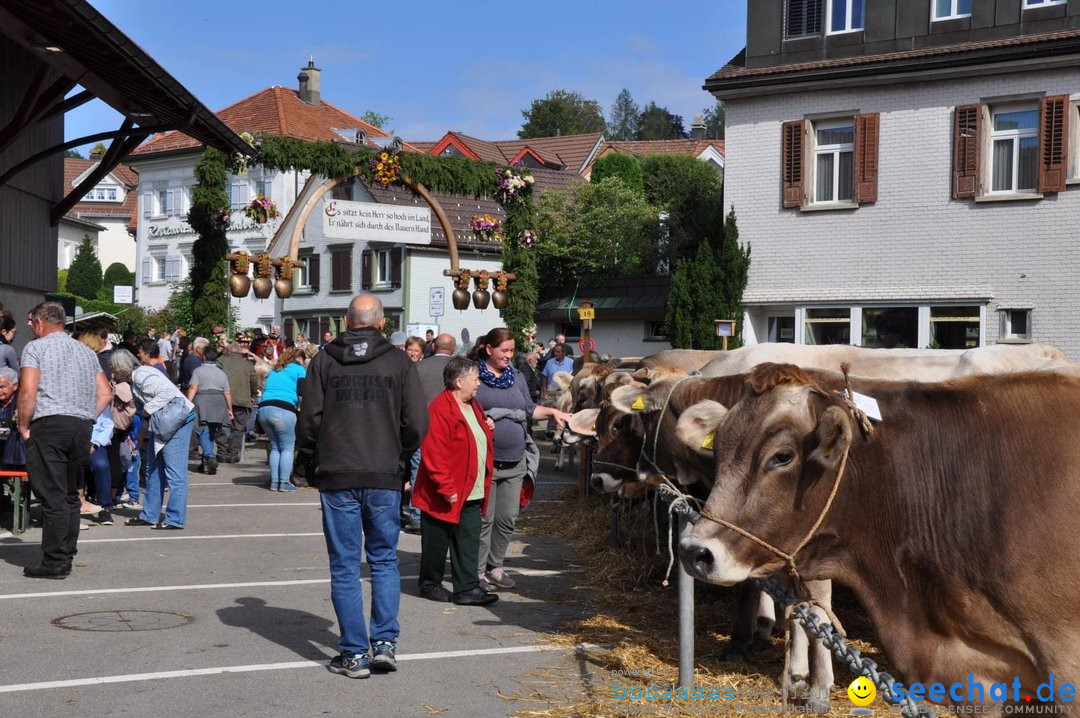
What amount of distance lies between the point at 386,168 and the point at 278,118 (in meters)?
42.3

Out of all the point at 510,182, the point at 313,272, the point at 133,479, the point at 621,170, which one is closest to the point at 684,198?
the point at 621,170

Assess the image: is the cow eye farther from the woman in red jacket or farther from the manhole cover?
the manhole cover

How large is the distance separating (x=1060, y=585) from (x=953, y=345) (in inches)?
885

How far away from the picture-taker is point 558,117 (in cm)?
10925

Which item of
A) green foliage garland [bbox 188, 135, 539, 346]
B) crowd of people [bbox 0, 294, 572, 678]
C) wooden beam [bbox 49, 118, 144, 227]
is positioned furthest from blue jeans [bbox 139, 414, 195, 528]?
wooden beam [bbox 49, 118, 144, 227]

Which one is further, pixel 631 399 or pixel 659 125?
pixel 659 125

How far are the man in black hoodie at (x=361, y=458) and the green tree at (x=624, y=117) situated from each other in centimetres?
14315

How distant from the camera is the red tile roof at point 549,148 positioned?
227 ft

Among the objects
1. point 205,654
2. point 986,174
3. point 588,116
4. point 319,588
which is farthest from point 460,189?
point 588,116

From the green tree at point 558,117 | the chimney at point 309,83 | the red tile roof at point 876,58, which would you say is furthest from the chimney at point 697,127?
the red tile roof at point 876,58

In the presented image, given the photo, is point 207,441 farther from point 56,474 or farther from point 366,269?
point 366,269

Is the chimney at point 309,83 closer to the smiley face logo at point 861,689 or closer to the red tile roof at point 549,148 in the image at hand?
the red tile roof at point 549,148

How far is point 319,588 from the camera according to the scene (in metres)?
9.77

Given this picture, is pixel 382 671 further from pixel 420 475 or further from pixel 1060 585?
pixel 1060 585
